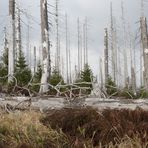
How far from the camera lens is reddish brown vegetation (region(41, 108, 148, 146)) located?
5.69 meters

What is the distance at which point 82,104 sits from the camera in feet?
29.2

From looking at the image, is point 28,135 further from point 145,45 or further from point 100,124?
point 145,45

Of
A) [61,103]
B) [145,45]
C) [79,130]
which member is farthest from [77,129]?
[145,45]

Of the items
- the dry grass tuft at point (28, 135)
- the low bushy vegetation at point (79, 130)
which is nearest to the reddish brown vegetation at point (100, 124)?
the low bushy vegetation at point (79, 130)

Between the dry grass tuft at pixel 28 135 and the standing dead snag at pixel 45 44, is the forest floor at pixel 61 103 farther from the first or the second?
the standing dead snag at pixel 45 44

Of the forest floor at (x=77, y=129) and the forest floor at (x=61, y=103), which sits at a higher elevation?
the forest floor at (x=61, y=103)

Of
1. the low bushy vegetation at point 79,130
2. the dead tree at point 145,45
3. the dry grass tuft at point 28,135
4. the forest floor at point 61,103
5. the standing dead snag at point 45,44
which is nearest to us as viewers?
the low bushy vegetation at point 79,130

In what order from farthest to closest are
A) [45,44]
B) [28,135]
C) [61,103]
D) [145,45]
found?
[145,45]
[45,44]
[61,103]
[28,135]

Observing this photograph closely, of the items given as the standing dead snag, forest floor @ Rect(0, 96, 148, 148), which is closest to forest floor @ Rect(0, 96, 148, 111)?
forest floor @ Rect(0, 96, 148, 148)

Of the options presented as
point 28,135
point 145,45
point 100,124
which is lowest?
point 28,135

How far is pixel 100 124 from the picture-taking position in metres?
6.14

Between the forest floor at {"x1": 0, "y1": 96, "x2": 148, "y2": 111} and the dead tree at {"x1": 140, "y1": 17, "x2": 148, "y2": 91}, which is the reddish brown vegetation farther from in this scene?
the dead tree at {"x1": 140, "y1": 17, "x2": 148, "y2": 91}

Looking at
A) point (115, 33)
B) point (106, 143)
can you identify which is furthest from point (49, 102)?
point (115, 33)

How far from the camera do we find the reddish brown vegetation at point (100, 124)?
5688 millimetres
